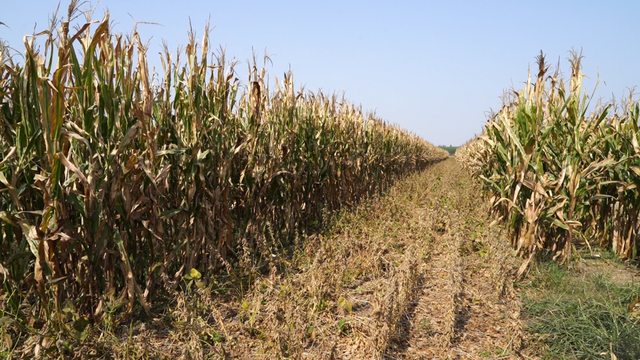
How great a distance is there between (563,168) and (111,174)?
14.7 feet

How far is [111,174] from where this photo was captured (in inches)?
129

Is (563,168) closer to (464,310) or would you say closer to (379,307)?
(464,310)

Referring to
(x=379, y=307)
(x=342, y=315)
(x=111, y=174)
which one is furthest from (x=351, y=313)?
(x=111, y=174)

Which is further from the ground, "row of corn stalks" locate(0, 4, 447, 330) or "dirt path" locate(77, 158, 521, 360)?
"row of corn stalks" locate(0, 4, 447, 330)

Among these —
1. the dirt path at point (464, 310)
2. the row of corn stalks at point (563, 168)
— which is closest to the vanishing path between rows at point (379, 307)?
the dirt path at point (464, 310)

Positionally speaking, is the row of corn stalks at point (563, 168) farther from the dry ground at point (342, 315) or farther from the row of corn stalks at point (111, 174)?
the row of corn stalks at point (111, 174)

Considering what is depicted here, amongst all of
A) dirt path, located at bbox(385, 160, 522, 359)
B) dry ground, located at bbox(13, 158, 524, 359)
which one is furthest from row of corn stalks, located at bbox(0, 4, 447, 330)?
dirt path, located at bbox(385, 160, 522, 359)

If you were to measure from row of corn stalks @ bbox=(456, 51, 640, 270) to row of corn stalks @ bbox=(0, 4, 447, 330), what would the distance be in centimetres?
307

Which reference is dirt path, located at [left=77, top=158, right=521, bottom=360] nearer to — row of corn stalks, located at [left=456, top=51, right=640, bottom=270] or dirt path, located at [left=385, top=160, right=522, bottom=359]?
dirt path, located at [left=385, top=160, right=522, bottom=359]

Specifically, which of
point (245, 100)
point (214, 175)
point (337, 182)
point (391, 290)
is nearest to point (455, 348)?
point (391, 290)

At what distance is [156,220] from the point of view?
3707mm

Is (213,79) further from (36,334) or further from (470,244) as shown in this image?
(470,244)

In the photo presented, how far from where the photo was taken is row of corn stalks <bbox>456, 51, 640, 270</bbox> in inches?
196

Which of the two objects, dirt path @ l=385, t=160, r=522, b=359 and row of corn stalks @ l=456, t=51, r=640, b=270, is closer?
dirt path @ l=385, t=160, r=522, b=359
